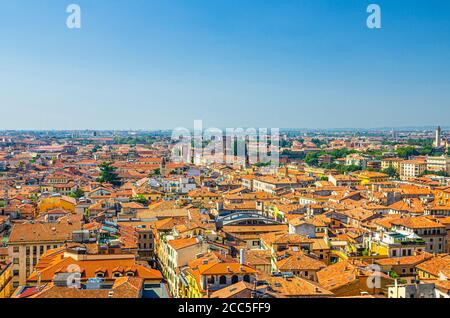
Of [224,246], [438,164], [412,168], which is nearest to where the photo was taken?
[224,246]

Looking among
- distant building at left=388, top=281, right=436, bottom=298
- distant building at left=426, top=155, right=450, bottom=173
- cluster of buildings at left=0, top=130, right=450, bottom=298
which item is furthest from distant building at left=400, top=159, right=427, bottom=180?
distant building at left=388, top=281, right=436, bottom=298

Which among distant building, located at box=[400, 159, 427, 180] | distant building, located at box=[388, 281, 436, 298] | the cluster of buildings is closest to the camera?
distant building, located at box=[388, 281, 436, 298]

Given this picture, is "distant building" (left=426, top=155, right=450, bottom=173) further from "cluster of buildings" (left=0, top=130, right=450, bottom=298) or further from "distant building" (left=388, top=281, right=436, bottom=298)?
"distant building" (left=388, top=281, right=436, bottom=298)

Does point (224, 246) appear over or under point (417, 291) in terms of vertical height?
under

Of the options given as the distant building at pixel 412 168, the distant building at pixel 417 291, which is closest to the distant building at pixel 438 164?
the distant building at pixel 412 168

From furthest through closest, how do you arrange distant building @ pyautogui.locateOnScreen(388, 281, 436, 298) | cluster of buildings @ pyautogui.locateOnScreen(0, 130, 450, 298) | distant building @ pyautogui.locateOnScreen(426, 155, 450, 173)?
distant building @ pyautogui.locateOnScreen(426, 155, 450, 173), cluster of buildings @ pyautogui.locateOnScreen(0, 130, 450, 298), distant building @ pyautogui.locateOnScreen(388, 281, 436, 298)

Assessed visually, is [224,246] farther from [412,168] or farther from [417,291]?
[412,168]

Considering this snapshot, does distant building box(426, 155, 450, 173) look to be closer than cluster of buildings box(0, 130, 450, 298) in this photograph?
No

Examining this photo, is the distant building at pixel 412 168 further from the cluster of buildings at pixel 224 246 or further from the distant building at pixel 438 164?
the cluster of buildings at pixel 224 246

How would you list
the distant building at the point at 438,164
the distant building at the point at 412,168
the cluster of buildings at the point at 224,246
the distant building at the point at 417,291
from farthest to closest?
the distant building at the point at 412,168 < the distant building at the point at 438,164 < the cluster of buildings at the point at 224,246 < the distant building at the point at 417,291

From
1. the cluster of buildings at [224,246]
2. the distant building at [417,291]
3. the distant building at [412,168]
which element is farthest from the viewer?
the distant building at [412,168]

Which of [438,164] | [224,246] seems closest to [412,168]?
[438,164]
